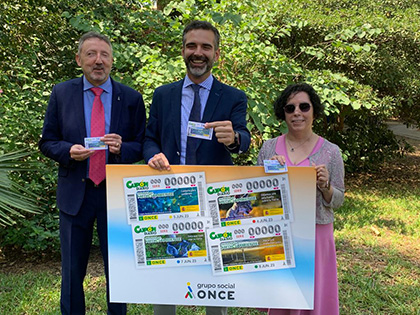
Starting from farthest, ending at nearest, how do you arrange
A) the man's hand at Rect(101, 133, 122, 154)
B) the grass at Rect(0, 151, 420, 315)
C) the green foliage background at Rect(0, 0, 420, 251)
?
the green foliage background at Rect(0, 0, 420, 251)
the grass at Rect(0, 151, 420, 315)
the man's hand at Rect(101, 133, 122, 154)

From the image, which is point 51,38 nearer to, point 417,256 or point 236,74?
point 236,74

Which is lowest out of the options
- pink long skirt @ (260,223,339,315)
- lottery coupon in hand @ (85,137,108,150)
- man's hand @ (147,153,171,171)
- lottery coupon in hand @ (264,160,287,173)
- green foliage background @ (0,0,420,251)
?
pink long skirt @ (260,223,339,315)

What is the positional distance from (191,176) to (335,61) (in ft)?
22.0

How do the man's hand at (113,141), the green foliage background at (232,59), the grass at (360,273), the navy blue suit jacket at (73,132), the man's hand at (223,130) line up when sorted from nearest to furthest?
the man's hand at (223,130) < the man's hand at (113,141) < the navy blue suit jacket at (73,132) < the grass at (360,273) < the green foliage background at (232,59)

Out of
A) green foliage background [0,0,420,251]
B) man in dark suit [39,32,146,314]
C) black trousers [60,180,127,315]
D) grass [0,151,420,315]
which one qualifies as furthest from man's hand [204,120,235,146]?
green foliage background [0,0,420,251]

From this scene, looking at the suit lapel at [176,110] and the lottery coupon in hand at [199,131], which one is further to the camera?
the suit lapel at [176,110]

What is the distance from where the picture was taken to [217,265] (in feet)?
8.20

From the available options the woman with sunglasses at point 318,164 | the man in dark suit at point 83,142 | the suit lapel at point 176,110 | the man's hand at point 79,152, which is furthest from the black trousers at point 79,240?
the woman with sunglasses at point 318,164

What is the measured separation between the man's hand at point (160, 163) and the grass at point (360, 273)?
6.61 ft

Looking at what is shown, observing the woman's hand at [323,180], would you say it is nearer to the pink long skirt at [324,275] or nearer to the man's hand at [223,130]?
the pink long skirt at [324,275]

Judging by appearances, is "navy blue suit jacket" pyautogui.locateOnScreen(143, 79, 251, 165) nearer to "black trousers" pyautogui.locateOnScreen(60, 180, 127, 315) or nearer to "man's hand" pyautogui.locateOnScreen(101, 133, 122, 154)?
"man's hand" pyautogui.locateOnScreen(101, 133, 122, 154)

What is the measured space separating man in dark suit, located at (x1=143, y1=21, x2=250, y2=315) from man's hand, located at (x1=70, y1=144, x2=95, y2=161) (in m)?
0.36

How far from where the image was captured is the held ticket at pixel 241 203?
8.09ft

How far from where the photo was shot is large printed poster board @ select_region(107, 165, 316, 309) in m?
2.46
